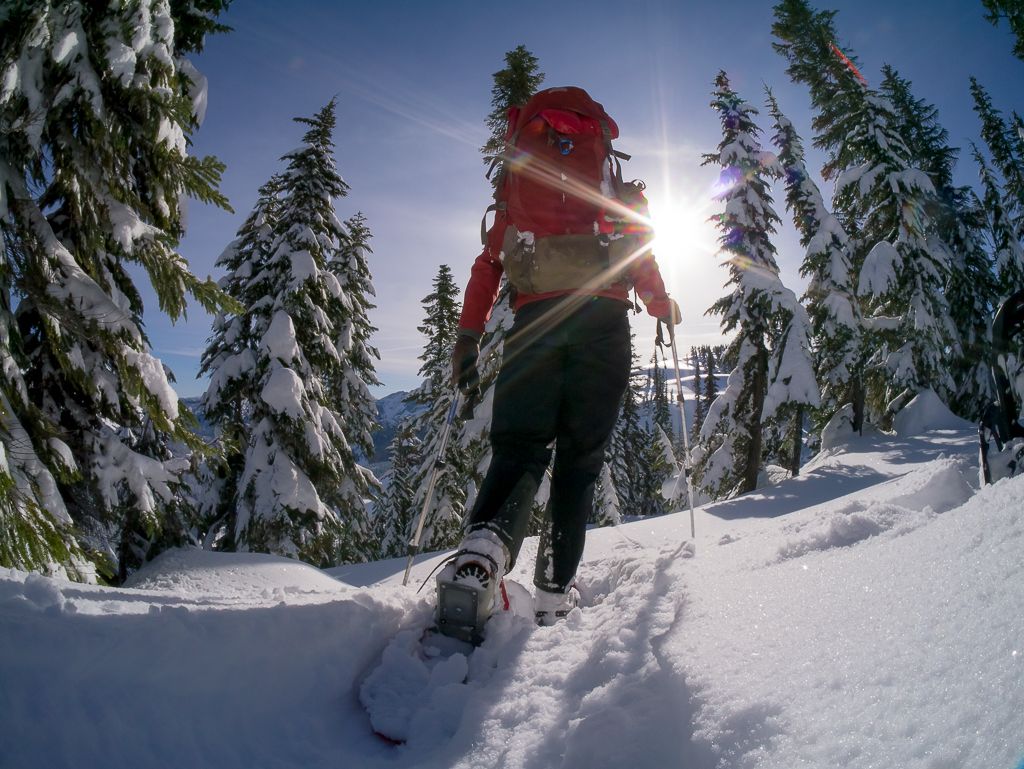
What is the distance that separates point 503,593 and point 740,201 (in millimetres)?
17464

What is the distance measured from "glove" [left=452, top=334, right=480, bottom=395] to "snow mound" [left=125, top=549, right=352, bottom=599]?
1812mm

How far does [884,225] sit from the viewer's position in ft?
59.5

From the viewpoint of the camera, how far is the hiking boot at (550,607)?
8.15ft

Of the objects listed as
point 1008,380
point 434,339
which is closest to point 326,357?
point 434,339

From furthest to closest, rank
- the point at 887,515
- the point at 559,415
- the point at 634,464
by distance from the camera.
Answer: the point at 634,464 → the point at 559,415 → the point at 887,515

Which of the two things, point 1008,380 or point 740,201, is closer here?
point 1008,380

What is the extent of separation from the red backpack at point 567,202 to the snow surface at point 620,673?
1.67 m

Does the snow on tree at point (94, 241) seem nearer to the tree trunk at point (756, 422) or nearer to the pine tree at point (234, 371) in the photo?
the pine tree at point (234, 371)

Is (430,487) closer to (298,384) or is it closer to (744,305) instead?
(298,384)

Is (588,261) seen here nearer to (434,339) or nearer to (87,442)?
(87,442)

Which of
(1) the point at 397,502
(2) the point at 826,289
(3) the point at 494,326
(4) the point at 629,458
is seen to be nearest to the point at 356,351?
(3) the point at 494,326

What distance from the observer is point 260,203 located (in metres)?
15.8

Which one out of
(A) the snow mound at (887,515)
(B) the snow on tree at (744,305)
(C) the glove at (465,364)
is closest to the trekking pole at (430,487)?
(C) the glove at (465,364)

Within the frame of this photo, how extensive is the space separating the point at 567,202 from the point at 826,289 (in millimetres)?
17757
